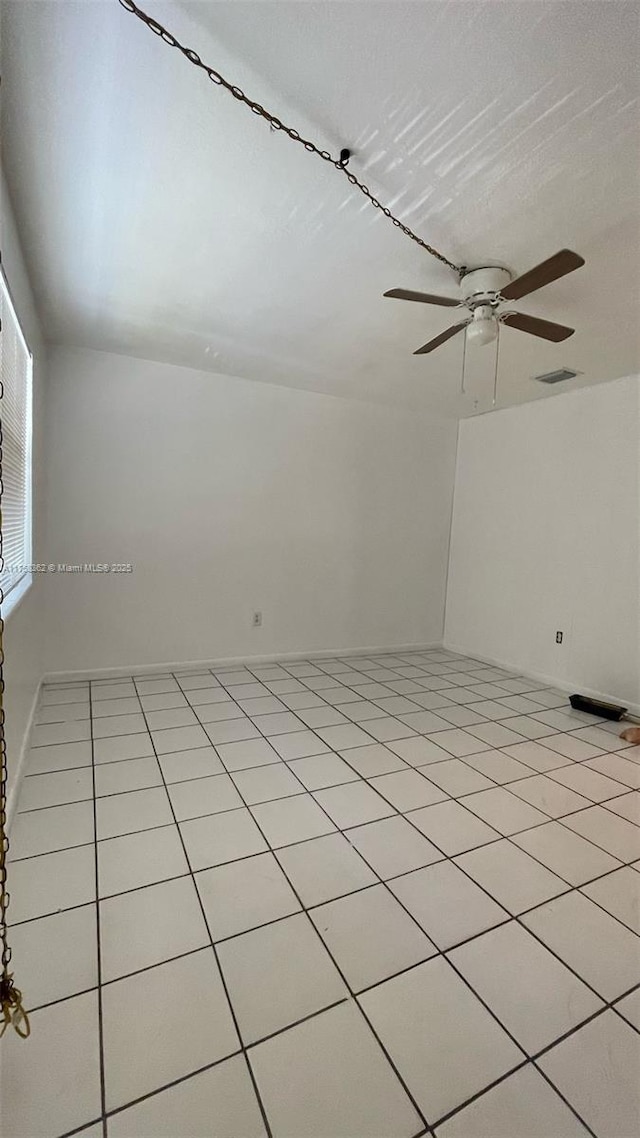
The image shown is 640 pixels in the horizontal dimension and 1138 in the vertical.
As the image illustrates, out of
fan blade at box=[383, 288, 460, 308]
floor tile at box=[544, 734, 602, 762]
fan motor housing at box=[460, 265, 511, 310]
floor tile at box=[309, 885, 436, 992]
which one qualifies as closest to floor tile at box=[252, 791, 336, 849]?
floor tile at box=[309, 885, 436, 992]

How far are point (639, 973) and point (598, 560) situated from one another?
279 cm

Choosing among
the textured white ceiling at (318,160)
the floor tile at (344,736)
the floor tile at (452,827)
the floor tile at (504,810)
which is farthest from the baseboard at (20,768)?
the textured white ceiling at (318,160)

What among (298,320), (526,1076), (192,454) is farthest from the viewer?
(192,454)

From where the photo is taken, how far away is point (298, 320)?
265cm

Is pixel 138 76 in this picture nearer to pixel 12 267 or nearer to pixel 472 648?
pixel 12 267

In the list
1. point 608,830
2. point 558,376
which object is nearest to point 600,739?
point 608,830

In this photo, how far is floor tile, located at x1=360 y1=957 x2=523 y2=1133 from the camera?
1024 mm

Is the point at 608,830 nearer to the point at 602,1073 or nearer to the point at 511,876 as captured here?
the point at 511,876

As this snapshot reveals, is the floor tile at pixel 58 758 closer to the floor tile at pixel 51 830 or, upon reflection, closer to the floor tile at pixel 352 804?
the floor tile at pixel 51 830

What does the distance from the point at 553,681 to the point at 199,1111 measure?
11.9ft

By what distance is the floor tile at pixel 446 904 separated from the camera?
1431 millimetres

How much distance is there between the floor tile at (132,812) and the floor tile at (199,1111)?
919mm

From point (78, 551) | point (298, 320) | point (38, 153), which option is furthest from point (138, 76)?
point (78, 551)

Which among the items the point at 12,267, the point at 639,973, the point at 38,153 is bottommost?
the point at 639,973
